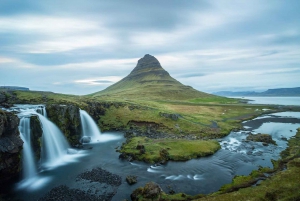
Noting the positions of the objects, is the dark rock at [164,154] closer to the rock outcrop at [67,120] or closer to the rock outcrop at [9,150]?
the rock outcrop at [67,120]

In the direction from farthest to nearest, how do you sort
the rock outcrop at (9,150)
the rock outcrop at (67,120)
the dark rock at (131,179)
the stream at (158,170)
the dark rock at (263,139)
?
the dark rock at (263,139)
the rock outcrop at (67,120)
the dark rock at (131,179)
the rock outcrop at (9,150)
the stream at (158,170)

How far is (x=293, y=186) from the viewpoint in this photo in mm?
32562

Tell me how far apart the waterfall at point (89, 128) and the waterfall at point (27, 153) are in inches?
1037

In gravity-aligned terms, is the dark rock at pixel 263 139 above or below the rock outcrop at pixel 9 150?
below

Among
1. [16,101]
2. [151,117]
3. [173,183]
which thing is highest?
[16,101]

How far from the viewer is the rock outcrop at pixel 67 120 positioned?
6475 centimetres

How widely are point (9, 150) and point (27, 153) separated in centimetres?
813

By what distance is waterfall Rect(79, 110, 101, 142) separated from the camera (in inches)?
3031

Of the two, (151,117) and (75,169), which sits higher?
(151,117)

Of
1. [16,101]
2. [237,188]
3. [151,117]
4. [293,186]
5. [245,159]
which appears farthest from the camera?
[151,117]

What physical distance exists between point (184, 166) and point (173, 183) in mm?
9977

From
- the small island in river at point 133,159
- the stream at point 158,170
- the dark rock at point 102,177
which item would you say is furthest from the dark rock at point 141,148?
the dark rock at point 102,177

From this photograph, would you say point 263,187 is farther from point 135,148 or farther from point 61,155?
point 61,155

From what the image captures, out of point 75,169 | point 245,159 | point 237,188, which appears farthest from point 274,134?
point 75,169
